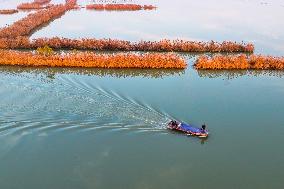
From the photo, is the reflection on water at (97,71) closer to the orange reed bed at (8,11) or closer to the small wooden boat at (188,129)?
the small wooden boat at (188,129)

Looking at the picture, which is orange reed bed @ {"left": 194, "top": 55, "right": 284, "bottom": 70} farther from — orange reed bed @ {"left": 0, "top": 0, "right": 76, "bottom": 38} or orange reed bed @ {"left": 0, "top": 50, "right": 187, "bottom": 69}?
orange reed bed @ {"left": 0, "top": 0, "right": 76, "bottom": 38}

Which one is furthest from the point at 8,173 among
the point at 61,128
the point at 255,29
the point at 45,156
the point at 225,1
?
the point at 225,1

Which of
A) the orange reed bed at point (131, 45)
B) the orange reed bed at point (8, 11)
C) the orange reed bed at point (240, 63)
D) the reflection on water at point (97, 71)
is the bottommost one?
the reflection on water at point (97, 71)

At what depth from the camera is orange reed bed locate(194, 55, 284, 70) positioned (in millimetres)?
30344

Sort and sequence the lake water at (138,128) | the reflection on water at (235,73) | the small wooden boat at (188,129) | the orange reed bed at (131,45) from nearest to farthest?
the lake water at (138,128) → the small wooden boat at (188,129) → the reflection on water at (235,73) → the orange reed bed at (131,45)

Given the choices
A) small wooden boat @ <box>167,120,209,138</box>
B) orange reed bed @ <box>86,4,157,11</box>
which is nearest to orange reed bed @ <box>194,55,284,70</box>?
small wooden boat @ <box>167,120,209,138</box>

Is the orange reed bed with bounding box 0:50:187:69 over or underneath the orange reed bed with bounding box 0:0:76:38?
underneath

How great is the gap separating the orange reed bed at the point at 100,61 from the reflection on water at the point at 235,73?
1.80 meters

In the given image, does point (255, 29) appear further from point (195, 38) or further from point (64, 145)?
point (64, 145)

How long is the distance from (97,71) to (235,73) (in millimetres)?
9764

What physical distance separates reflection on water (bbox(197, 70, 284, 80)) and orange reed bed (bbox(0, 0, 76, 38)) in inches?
700

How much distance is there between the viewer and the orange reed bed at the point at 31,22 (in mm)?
37875

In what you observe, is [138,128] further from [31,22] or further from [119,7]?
[119,7]

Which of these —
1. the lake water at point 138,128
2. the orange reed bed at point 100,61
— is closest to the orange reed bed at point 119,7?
the lake water at point 138,128
